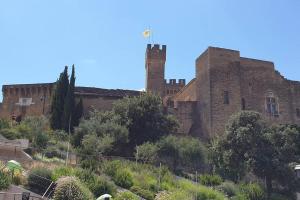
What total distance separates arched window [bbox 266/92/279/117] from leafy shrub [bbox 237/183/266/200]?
54.7ft

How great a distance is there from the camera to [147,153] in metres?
35.7

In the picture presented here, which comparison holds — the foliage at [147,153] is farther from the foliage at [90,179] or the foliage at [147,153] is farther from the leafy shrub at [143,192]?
the foliage at [90,179]

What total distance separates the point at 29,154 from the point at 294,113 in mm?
27938

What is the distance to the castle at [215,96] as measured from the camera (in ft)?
150

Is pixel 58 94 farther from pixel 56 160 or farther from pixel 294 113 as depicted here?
pixel 294 113

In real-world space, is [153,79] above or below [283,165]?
above

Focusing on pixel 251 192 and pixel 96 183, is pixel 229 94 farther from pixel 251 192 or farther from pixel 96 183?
pixel 96 183

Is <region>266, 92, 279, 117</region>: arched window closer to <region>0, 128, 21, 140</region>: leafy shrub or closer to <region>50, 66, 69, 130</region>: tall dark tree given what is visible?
<region>50, 66, 69, 130</region>: tall dark tree

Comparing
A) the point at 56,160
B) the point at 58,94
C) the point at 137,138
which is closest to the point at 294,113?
the point at 137,138

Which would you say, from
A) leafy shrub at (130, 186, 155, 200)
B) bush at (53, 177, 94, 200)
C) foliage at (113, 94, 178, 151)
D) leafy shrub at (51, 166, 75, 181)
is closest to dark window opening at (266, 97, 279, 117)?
foliage at (113, 94, 178, 151)

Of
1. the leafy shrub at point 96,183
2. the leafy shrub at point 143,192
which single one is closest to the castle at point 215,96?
the leafy shrub at point 143,192

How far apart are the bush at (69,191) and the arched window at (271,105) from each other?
1171 inches

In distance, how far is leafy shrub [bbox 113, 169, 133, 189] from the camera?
2767cm

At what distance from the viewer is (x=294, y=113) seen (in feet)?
159
